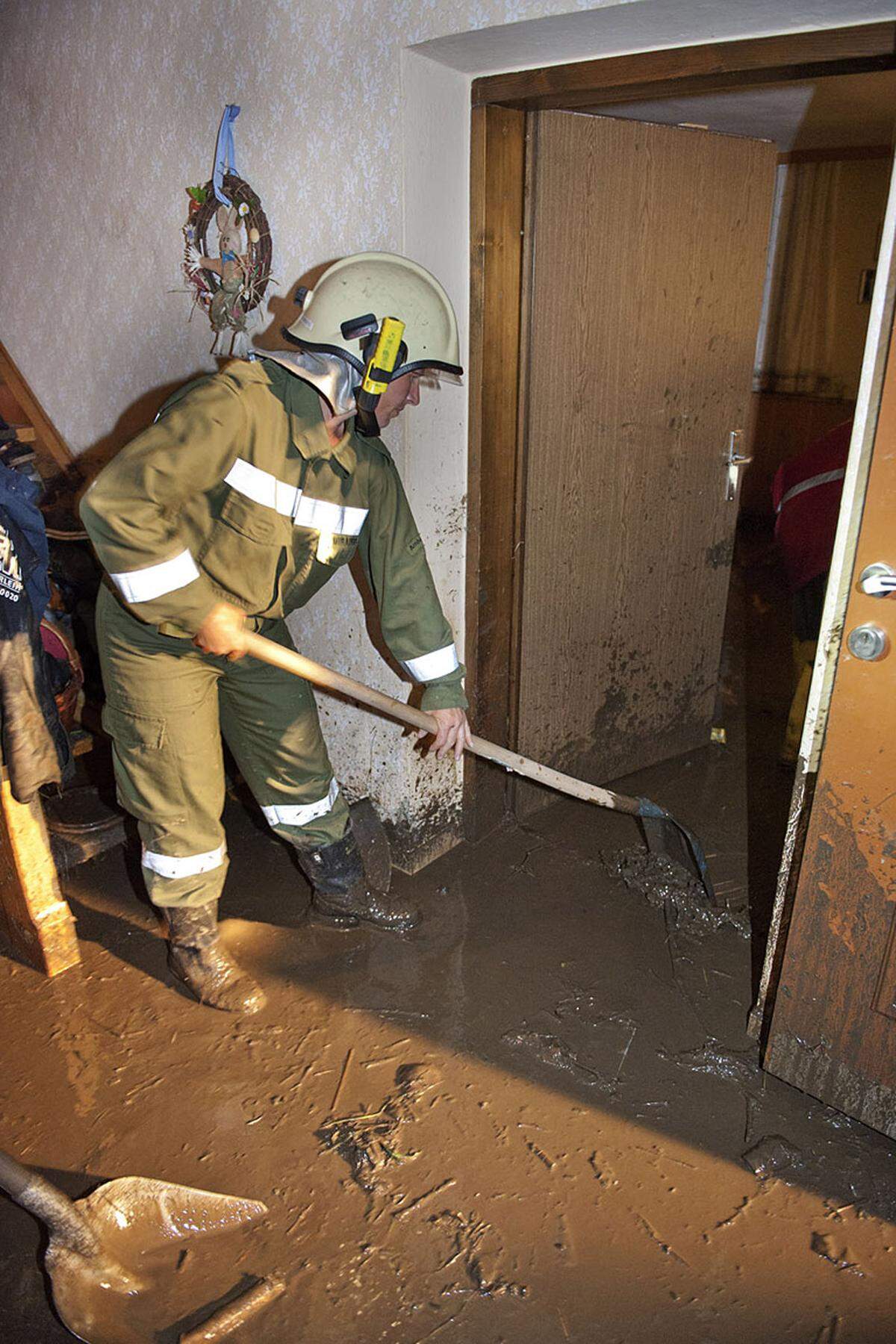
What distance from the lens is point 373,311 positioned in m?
2.21

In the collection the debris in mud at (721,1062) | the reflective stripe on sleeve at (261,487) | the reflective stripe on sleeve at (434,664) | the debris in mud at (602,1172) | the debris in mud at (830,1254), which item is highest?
the reflective stripe on sleeve at (261,487)

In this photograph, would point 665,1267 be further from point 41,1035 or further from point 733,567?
point 733,567

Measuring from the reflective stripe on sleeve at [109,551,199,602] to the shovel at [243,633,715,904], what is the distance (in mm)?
223

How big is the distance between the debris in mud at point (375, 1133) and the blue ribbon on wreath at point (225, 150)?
2.64 meters

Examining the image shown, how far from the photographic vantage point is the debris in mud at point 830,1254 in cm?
193

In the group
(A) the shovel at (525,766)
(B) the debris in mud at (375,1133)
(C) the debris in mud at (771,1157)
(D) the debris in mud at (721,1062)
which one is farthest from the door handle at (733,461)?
(B) the debris in mud at (375,1133)

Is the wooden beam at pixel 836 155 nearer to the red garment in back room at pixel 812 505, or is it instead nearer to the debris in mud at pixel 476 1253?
the red garment in back room at pixel 812 505

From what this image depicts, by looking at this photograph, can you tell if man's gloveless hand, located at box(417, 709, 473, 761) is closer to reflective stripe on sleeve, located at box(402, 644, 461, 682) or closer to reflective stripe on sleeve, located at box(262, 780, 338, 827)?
reflective stripe on sleeve, located at box(402, 644, 461, 682)

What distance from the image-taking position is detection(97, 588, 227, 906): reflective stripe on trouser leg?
2430 mm

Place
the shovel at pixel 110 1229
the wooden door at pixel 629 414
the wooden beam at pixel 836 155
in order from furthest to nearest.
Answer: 1. the wooden beam at pixel 836 155
2. the wooden door at pixel 629 414
3. the shovel at pixel 110 1229

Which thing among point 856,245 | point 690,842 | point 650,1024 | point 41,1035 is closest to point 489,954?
point 650,1024

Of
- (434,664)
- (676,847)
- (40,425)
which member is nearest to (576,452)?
(434,664)

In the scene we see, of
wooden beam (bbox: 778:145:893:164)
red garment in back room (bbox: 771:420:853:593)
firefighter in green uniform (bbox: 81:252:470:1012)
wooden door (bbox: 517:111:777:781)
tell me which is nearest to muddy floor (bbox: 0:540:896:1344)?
firefighter in green uniform (bbox: 81:252:470:1012)

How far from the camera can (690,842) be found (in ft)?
9.75
